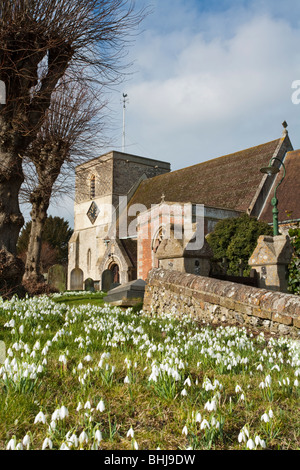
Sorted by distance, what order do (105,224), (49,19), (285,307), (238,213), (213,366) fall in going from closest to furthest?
(213,366)
(285,307)
(49,19)
(238,213)
(105,224)

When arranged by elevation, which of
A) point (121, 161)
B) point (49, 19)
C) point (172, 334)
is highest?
point (121, 161)

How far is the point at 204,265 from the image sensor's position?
10141 mm

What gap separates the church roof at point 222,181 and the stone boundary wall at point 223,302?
1665cm

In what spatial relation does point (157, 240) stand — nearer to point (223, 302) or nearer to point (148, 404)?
point (223, 302)

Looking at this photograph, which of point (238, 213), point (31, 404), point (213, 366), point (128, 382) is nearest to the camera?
point (31, 404)

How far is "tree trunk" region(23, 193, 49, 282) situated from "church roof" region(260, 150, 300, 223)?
41.1 feet

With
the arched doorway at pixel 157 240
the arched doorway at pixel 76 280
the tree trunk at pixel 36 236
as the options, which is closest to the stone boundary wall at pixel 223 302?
the tree trunk at pixel 36 236

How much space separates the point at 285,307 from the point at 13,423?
4.70m

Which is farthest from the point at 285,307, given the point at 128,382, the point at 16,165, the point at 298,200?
the point at 298,200

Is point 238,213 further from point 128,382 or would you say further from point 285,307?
point 128,382

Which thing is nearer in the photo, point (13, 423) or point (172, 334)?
point (13, 423)

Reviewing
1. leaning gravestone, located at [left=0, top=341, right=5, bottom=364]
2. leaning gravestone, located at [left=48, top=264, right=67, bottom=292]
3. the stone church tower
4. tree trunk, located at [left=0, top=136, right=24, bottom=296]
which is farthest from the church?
leaning gravestone, located at [left=0, top=341, right=5, bottom=364]

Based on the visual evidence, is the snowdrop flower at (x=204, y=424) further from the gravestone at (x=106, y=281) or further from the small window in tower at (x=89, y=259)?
the small window in tower at (x=89, y=259)

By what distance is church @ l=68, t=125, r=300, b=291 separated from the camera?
22266 millimetres
